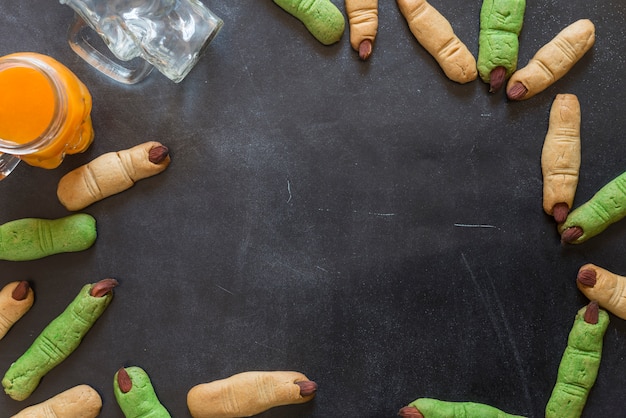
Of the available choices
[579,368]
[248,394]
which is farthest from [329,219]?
[579,368]

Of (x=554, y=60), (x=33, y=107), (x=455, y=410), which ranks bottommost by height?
(x=455, y=410)

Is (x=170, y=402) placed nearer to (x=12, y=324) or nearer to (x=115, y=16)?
(x=12, y=324)

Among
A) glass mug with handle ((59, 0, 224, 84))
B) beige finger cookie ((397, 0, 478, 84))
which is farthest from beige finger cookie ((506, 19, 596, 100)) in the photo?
glass mug with handle ((59, 0, 224, 84))

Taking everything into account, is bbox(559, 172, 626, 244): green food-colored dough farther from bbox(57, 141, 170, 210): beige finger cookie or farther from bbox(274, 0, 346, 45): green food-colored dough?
bbox(57, 141, 170, 210): beige finger cookie

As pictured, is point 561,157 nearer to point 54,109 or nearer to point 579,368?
point 579,368

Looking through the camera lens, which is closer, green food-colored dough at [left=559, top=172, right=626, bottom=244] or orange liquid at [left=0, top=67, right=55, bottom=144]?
orange liquid at [left=0, top=67, right=55, bottom=144]

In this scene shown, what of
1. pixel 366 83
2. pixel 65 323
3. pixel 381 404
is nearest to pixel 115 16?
pixel 366 83

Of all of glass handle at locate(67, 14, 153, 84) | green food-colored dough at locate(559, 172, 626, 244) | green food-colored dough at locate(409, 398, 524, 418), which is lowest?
green food-colored dough at locate(409, 398, 524, 418)
